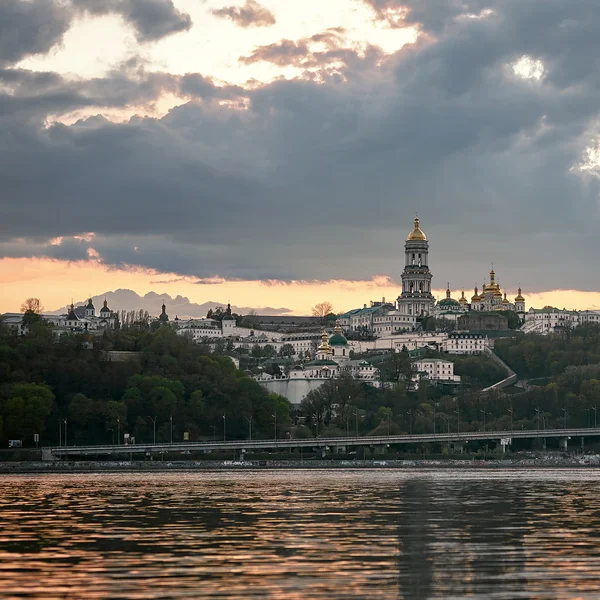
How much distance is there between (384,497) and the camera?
256ft

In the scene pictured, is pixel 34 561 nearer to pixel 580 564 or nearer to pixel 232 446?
pixel 580 564

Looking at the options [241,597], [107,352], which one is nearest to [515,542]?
[241,597]

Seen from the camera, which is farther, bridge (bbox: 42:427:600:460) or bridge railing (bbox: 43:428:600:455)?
bridge railing (bbox: 43:428:600:455)

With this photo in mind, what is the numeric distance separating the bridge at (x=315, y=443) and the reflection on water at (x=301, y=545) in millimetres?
65615

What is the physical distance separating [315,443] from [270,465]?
1801 cm

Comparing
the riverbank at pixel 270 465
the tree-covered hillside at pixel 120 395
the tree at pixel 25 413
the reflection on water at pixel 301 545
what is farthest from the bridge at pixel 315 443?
the reflection on water at pixel 301 545

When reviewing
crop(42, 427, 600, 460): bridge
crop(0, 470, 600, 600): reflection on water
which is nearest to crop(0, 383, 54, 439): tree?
crop(42, 427, 600, 460): bridge

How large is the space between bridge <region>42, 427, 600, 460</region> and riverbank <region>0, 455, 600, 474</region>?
2708 millimetres

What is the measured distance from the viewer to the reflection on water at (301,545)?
39594 mm

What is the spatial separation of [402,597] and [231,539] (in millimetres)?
14638

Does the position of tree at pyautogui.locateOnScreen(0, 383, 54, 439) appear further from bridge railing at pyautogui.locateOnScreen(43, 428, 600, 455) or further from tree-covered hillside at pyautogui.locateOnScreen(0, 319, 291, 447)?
bridge railing at pyautogui.locateOnScreen(43, 428, 600, 455)

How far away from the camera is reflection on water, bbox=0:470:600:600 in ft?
130

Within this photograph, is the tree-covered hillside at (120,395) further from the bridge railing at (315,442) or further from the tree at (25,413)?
the bridge railing at (315,442)

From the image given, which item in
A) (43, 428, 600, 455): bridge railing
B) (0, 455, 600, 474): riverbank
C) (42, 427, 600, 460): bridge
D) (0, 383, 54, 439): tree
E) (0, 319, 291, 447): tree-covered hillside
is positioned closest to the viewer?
(0, 455, 600, 474): riverbank
